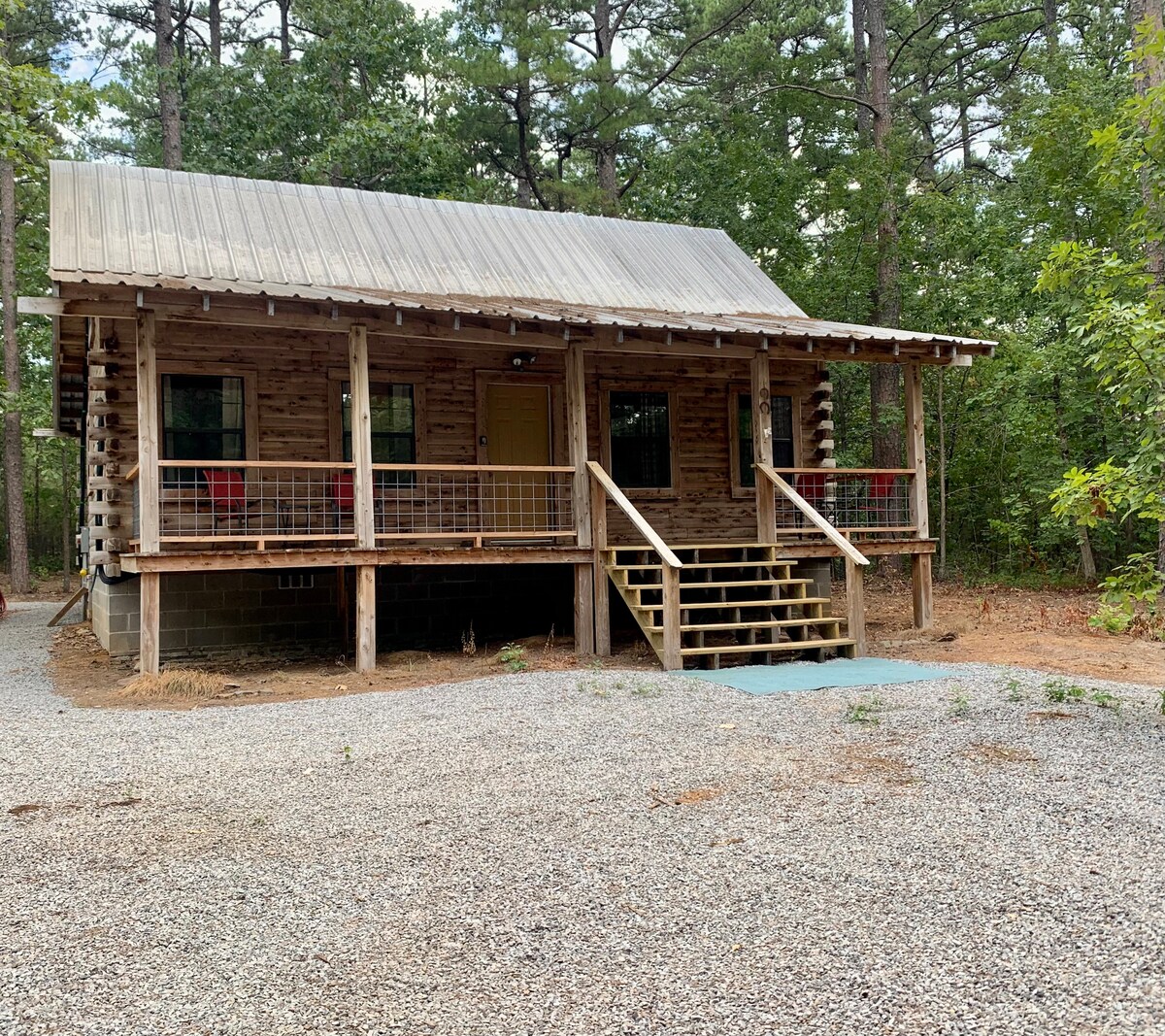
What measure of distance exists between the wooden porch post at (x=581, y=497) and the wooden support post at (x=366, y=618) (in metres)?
2.21

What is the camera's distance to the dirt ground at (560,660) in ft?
29.4

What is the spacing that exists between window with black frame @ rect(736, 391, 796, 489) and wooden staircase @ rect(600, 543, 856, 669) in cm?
191

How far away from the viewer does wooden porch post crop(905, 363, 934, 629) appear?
1241 cm

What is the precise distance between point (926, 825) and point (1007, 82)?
2706cm

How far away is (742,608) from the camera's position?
10555mm

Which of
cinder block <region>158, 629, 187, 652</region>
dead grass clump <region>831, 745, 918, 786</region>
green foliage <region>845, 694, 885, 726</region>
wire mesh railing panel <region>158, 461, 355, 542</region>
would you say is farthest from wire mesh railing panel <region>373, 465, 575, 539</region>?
dead grass clump <region>831, 745, 918, 786</region>

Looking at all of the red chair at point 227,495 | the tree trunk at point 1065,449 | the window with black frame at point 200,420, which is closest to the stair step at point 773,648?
the red chair at point 227,495

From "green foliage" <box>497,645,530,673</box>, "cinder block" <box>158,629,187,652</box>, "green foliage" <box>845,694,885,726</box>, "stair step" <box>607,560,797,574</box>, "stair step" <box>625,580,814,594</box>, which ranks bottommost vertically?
"green foliage" <box>845,694,885,726</box>

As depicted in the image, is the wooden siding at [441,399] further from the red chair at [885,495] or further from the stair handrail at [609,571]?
the stair handrail at [609,571]

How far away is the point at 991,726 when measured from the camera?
6.71 m

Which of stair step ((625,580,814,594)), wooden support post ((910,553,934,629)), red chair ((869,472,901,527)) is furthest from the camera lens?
red chair ((869,472,901,527))

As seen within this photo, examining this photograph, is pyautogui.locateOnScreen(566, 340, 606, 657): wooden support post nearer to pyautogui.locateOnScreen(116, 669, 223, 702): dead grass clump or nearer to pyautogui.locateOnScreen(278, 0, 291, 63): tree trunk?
pyautogui.locateOnScreen(116, 669, 223, 702): dead grass clump

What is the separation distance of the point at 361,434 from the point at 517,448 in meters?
3.50

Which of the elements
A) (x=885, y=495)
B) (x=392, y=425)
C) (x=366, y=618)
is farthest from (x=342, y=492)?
(x=885, y=495)
